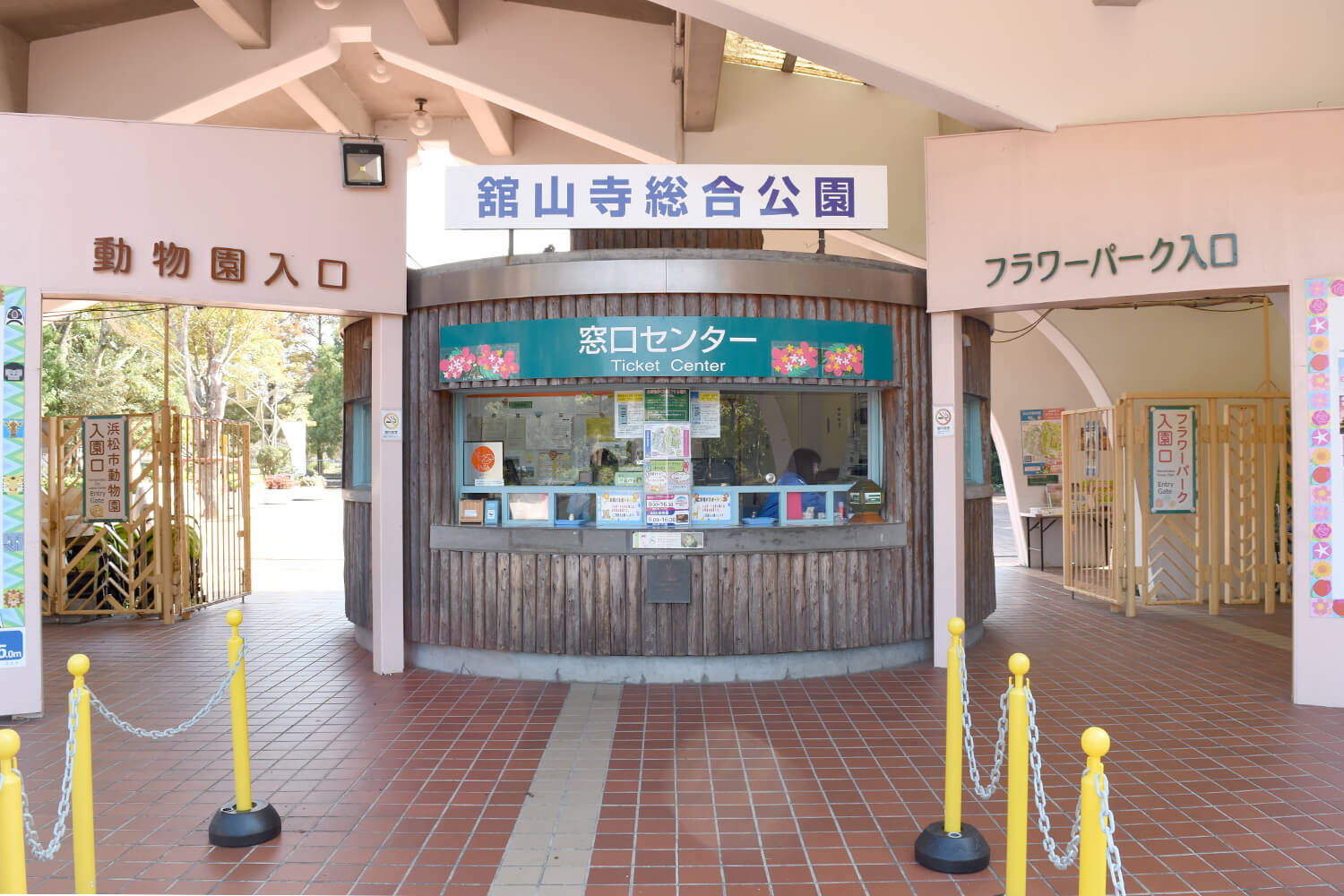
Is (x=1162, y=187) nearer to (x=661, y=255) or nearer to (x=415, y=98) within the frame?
(x=661, y=255)

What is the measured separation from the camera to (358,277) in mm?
7301

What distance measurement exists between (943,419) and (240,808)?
566 cm

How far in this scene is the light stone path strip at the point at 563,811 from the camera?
12.9 ft

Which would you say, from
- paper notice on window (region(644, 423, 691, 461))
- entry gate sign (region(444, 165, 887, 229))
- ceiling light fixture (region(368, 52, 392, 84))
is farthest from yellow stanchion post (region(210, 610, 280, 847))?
ceiling light fixture (region(368, 52, 392, 84))

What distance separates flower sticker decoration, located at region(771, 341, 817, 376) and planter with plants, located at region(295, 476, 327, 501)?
29.3m

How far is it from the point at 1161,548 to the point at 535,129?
38.0ft

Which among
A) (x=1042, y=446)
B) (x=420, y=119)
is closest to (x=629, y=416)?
(x=1042, y=446)

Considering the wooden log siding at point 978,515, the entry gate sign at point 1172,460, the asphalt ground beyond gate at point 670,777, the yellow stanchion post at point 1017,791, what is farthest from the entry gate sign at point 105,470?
the entry gate sign at point 1172,460

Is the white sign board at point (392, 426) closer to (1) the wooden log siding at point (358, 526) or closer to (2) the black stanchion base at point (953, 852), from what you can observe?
(1) the wooden log siding at point (358, 526)

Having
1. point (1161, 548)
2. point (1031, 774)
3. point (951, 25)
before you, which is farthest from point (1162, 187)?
point (1161, 548)

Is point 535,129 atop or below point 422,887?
atop

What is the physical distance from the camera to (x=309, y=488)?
37.8m

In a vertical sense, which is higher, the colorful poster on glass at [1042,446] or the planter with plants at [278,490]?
the colorful poster on glass at [1042,446]

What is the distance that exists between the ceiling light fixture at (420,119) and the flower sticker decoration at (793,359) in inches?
392
